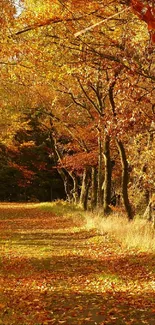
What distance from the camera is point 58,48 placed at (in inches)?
540

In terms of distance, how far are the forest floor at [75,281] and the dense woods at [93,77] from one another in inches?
126

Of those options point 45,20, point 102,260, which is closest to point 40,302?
point 102,260

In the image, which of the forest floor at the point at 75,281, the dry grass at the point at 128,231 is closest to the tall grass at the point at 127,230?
the dry grass at the point at 128,231

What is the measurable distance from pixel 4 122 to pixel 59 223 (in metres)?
7.57

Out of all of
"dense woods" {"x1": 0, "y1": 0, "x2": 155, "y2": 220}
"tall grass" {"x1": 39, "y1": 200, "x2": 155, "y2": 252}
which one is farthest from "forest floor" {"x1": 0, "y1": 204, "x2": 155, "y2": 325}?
"dense woods" {"x1": 0, "y1": 0, "x2": 155, "y2": 220}

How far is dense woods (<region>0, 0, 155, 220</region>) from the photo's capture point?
10359 millimetres

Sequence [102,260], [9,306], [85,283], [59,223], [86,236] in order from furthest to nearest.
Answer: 1. [59,223]
2. [86,236]
3. [102,260]
4. [85,283]
5. [9,306]

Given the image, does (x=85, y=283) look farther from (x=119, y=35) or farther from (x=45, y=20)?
(x=119, y=35)

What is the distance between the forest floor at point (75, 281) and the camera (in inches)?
289

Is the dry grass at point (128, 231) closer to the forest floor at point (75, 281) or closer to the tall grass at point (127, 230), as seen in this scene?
the tall grass at point (127, 230)

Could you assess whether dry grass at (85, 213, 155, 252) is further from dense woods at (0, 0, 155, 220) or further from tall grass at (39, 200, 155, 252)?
dense woods at (0, 0, 155, 220)

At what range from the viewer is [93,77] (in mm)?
18406

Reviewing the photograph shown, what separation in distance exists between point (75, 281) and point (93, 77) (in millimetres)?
10326

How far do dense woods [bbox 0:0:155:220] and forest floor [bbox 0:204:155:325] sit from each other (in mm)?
3195
